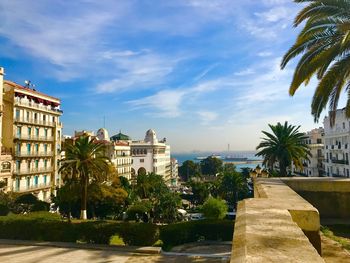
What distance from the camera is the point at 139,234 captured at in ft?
45.3

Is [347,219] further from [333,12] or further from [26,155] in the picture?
[26,155]

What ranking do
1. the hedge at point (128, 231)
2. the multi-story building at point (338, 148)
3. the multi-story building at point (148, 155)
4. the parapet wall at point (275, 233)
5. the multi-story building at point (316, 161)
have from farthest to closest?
the multi-story building at point (148, 155) < the multi-story building at point (316, 161) < the multi-story building at point (338, 148) < the hedge at point (128, 231) < the parapet wall at point (275, 233)

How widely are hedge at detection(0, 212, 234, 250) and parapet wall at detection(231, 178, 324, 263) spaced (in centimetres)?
969

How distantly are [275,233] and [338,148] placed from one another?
Result: 66.2 metres

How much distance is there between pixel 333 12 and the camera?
417 inches

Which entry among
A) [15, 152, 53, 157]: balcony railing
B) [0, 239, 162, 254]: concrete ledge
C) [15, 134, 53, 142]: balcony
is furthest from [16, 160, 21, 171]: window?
[0, 239, 162, 254]: concrete ledge

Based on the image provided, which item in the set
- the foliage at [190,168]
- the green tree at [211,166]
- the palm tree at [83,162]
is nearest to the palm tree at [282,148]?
the palm tree at [83,162]

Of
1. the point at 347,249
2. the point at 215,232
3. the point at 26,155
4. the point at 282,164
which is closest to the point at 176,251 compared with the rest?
the point at 215,232

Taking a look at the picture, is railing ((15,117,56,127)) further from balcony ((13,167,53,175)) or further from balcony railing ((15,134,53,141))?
balcony ((13,167,53,175))

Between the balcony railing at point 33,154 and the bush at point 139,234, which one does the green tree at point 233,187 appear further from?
the bush at point 139,234

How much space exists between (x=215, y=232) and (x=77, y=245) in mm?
6002

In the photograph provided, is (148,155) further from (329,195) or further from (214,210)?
(329,195)

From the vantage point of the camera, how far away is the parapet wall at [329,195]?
8703 mm

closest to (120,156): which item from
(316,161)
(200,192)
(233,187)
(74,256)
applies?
(200,192)
